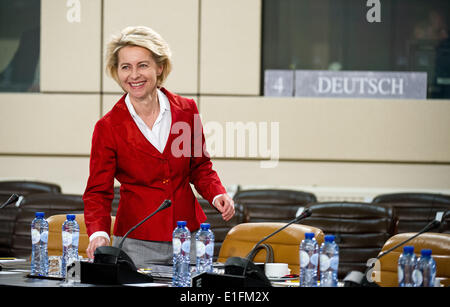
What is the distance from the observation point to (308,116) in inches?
245

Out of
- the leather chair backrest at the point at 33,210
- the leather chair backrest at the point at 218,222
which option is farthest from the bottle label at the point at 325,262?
the leather chair backrest at the point at 33,210

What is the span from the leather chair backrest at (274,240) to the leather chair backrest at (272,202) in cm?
142

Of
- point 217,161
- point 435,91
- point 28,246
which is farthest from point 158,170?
point 435,91

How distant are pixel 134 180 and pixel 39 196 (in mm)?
2075

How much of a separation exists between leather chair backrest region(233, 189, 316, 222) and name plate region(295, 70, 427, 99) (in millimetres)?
1474

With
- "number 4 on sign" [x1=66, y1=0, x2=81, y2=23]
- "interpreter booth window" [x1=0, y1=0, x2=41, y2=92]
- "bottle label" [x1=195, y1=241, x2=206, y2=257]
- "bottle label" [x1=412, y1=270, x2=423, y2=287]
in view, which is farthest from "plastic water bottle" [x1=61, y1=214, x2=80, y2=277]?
"interpreter booth window" [x1=0, y1=0, x2=41, y2=92]

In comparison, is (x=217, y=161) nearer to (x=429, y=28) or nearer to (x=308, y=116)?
(x=308, y=116)

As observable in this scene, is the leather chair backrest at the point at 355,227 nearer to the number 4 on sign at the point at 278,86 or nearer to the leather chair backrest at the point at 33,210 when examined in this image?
the leather chair backrest at the point at 33,210

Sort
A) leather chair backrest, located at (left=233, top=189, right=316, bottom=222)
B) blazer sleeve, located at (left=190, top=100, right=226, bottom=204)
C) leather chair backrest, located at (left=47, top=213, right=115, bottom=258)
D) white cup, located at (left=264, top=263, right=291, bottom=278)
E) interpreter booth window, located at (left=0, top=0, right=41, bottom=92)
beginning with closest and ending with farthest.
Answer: white cup, located at (left=264, top=263, right=291, bottom=278) → blazer sleeve, located at (left=190, top=100, right=226, bottom=204) → leather chair backrest, located at (left=47, top=213, right=115, bottom=258) → leather chair backrest, located at (left=233, top=189, right=316, bottom=222) → interpreter booth window, located at (left=0, top=0, right=41, bottom=92)

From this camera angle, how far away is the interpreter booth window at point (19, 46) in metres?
6.46

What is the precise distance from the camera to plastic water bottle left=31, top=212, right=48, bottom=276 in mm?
2688

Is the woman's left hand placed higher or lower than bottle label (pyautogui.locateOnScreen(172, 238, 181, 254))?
higher

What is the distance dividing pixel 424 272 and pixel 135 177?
1.24 meters

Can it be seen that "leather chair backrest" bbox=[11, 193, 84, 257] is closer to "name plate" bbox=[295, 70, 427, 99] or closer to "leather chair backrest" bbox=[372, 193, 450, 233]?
"leather chair backrest" bbox=[372, 193, 450, 233]
